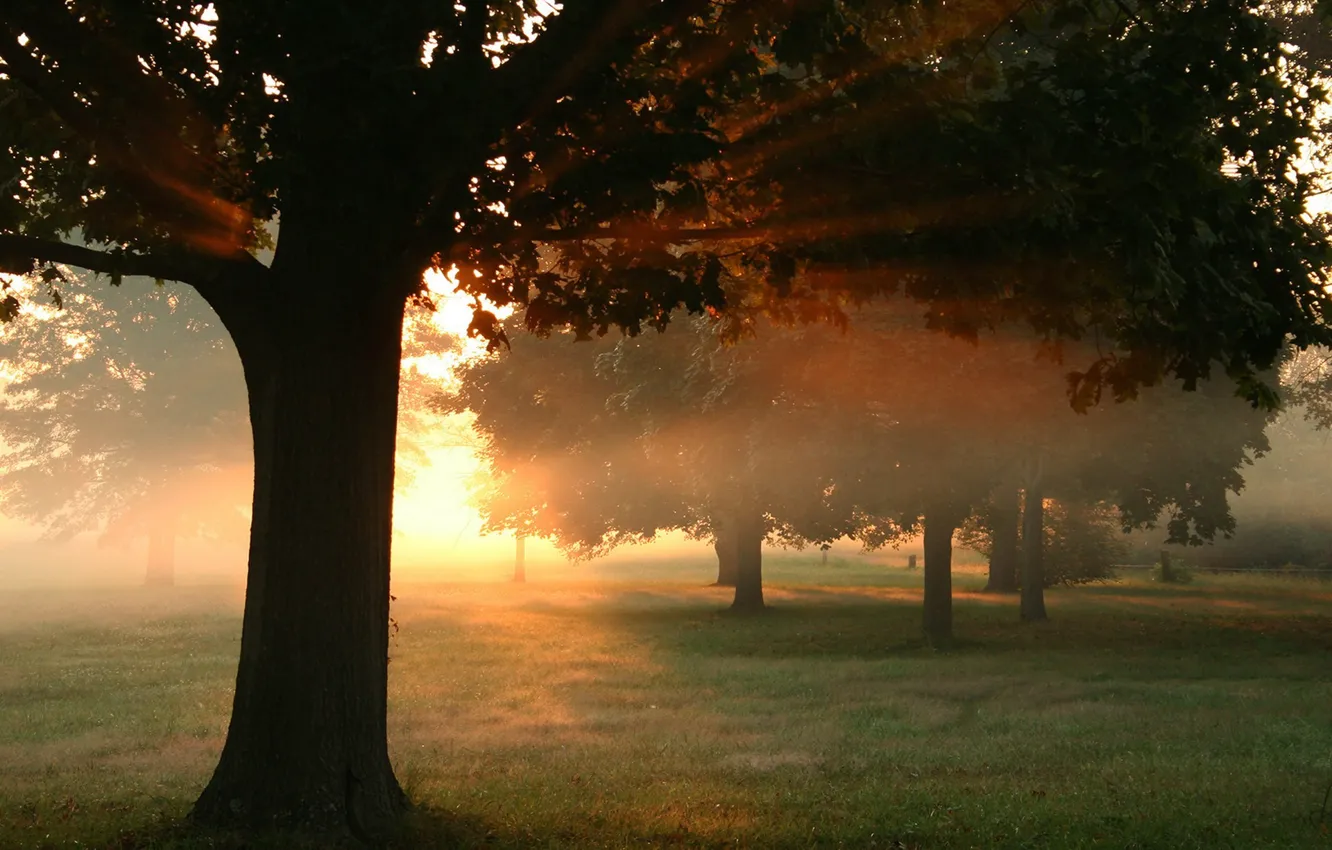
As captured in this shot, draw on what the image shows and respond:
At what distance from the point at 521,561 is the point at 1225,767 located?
49729 mm

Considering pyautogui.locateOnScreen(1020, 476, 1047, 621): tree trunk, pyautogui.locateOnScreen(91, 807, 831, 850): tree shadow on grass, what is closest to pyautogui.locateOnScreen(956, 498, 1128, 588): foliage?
pyautogui.locateOnScreen(1020, 476, 1047, 621): tree trunk

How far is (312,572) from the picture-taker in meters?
8.85

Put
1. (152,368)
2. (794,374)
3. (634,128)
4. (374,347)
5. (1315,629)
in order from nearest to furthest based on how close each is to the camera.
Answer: (634,128)
(374,347)
(794,374)
(1315,629)
(152,368)

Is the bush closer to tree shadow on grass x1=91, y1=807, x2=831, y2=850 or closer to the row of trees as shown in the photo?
the row of trees

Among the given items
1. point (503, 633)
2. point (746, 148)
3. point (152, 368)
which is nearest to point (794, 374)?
point (503, 633)

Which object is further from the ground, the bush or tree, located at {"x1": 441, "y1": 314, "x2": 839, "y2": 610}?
tree, located at {"x1": 441, "y1": 314, "x2": 839, "y2": 610}

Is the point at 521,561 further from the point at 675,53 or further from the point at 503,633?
the point at 675,53

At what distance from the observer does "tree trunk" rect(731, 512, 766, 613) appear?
36.6 meters

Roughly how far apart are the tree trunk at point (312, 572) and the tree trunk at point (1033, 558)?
1007 inches

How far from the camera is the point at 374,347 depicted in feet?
30.1

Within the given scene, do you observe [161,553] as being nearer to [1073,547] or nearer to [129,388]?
[129,388]

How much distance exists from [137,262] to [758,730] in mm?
9366

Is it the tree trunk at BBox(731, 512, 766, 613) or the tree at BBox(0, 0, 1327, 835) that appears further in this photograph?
the tree trunk at BBox(731, 512, 766, 613)

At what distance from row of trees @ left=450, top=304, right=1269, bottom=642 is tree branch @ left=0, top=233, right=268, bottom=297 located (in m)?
10.7
